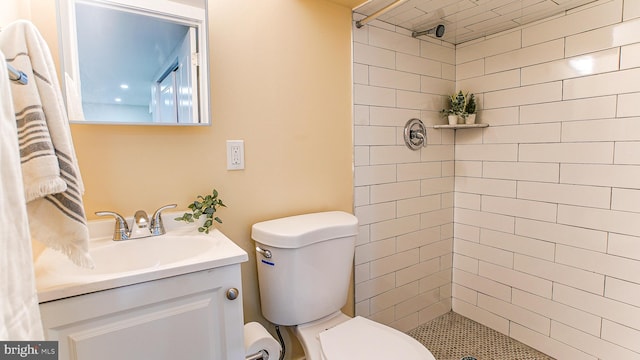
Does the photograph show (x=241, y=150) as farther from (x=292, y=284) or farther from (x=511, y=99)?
(x=511, y=99)

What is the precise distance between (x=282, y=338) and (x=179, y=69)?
4.01 ft

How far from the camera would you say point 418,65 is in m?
1.89

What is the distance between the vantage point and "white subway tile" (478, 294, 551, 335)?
177 cm

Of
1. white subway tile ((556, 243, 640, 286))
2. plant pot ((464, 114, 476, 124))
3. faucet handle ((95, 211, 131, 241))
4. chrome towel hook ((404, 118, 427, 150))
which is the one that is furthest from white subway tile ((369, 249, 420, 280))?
faucet handle ((95, 211, 131, 241))

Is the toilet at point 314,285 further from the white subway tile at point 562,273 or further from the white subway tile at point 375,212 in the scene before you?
the white subway tile at point 562,273

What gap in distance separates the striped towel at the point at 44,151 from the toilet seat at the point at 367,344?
0.80m

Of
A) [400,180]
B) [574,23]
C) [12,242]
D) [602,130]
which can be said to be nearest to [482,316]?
[400,180]

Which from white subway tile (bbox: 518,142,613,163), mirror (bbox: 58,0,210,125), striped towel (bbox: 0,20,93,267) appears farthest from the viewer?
white subway tile (bbox: 518,142,613,163)

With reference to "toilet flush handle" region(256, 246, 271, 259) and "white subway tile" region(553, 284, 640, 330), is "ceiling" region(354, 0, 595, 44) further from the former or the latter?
"white subway tile" region(553, 284, 640, 330)

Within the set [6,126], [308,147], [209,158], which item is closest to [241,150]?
[209,158]

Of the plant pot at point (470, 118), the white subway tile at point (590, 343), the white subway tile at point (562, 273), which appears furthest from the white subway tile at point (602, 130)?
the white subway tile at point (590, 343)

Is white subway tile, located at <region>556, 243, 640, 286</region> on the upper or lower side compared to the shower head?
lower

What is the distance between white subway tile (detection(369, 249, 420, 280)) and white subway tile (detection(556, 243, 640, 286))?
2.43ft

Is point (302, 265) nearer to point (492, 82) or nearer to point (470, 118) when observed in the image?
point (470, 118)
